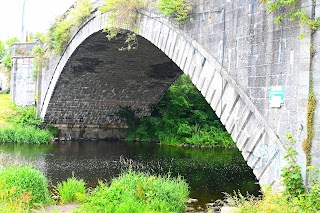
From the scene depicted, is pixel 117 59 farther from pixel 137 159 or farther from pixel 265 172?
pixel 265 172

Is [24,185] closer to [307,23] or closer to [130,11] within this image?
[307,23]

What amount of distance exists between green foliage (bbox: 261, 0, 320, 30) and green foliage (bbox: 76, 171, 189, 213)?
3745 millimetres

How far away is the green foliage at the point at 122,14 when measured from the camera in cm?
1329

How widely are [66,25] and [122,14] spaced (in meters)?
6.24

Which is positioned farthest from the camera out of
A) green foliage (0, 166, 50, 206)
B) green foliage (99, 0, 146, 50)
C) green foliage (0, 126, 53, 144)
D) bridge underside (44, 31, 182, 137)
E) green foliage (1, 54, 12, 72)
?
green foliage (1, 54, 12, 72)

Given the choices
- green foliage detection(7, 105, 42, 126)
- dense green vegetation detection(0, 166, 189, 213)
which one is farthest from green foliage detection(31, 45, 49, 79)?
dense green vegetation detection(0, 166, 189, 213)

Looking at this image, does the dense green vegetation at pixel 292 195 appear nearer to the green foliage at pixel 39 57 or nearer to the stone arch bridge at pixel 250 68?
the stone arch bridge at pixel 250 68

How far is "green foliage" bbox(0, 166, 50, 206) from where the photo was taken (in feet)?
26.6

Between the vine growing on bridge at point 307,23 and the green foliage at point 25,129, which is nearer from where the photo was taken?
the vine growing on bridge at point 307,23

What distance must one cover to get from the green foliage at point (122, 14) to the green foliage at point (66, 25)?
293 cm

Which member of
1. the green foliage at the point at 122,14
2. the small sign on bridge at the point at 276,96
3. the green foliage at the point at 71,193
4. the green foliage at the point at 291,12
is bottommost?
the green foliage at the point at 71,193

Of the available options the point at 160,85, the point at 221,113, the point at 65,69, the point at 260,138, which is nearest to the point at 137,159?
the point at 65,69

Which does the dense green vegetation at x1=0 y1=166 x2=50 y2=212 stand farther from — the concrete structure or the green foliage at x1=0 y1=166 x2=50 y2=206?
the concrete structure

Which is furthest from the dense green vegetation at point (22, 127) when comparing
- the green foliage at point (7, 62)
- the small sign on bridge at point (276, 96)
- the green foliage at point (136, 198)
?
the small sign on bridge at point (276, 96)
